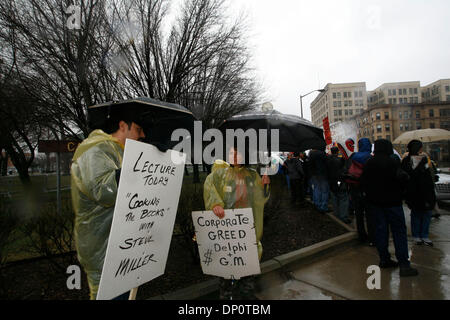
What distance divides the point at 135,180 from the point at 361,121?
9596 cm

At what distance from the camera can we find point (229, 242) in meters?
2.55

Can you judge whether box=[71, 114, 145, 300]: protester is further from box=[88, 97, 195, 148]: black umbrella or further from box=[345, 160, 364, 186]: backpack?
box=[345, 160, 364, 186]: backpack

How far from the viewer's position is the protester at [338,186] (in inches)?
243

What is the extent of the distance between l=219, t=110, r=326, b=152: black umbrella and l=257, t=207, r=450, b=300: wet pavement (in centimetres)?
185

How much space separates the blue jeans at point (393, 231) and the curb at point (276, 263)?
0.98 meters

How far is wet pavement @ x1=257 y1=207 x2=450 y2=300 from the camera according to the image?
299cm

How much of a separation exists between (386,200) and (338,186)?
288 cm

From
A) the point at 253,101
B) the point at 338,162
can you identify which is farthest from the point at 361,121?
the point at 338,162

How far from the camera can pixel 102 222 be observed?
170 centimetres
